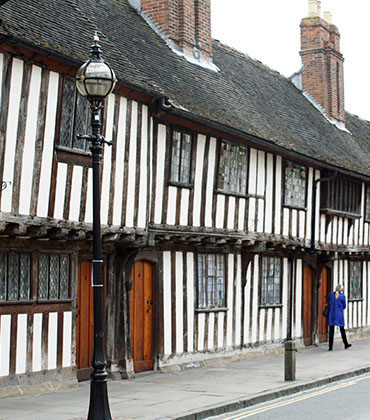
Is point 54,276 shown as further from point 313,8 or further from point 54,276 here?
point 313,8

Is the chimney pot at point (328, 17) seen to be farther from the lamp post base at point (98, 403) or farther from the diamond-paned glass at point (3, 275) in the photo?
the lamp post base at point (98, 403)

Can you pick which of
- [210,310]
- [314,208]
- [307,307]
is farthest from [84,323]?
[307,307]

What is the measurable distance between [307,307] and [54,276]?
30.8ft

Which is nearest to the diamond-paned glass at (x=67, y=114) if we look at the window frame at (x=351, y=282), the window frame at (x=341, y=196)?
the window frame at (x=341, y=196)

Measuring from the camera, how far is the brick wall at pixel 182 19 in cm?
1680

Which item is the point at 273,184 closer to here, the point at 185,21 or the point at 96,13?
the point at 185,21

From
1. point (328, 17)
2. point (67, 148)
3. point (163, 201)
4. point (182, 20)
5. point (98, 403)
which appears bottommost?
point (98, 403)

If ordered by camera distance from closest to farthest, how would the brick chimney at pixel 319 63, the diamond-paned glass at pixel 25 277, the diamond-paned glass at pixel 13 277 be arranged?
1. the diamond-paned glass at pixel 13 277
2. the diamond-paned glass at pixel 25 277
3. the brick chimney at pixel 319 63

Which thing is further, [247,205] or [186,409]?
[247,205]

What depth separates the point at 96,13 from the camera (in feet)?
48.4

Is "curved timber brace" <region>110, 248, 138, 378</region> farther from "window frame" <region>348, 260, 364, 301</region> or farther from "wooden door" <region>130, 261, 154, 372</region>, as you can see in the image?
"window frame" <region>348, 260, 364, 301</region>

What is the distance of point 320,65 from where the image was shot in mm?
23375

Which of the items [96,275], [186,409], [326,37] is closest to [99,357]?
[96,275]

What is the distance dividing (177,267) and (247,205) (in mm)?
2560
